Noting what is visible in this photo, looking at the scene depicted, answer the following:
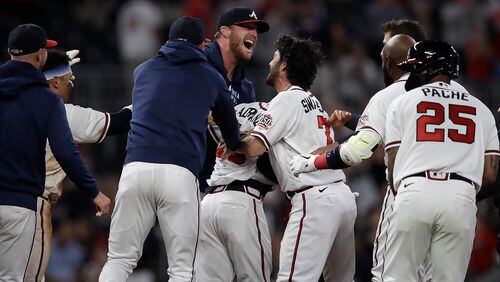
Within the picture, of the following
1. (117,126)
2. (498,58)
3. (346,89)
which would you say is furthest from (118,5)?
(117,126)

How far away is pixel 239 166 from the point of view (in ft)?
33.4

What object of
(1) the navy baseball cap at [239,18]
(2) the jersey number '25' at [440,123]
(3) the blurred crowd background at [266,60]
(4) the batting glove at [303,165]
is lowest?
(3) the blurred crowd background at [266,60]

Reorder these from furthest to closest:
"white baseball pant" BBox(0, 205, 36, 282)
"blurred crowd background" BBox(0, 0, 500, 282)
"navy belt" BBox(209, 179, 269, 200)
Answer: "blurred crowd background" BBox(0, 0, 500, 282) < "navy belt" BBox(209, 179, 269, 200) < "white baseball pant" BBox(0, 205, 36, 282)

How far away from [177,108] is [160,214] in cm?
83

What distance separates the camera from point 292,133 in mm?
10094

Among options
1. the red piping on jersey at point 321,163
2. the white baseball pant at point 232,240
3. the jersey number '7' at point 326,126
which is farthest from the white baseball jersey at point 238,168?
the red piping on jersey at point 321,163

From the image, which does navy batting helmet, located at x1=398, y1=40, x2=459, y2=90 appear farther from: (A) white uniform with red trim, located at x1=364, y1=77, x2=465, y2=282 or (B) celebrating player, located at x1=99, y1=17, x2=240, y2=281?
(B) celebrating player, located at x1=99, y1=17, x2=240, y2=281

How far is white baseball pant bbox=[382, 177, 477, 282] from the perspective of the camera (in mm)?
8866

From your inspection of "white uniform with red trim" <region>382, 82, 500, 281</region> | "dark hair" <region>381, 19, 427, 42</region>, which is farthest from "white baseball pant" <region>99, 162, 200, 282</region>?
"dark hair" <region>381, 19, 427, 42</region>

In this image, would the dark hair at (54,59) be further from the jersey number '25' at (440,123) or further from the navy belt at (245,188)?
the jersey number '25' at (440,123)

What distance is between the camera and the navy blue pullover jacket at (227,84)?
10.4 m

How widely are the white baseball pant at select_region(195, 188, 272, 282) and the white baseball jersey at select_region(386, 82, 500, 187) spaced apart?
1395mm

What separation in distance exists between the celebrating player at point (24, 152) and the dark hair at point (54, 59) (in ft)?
2.46

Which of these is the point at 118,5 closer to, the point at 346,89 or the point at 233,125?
the point at 346,89
